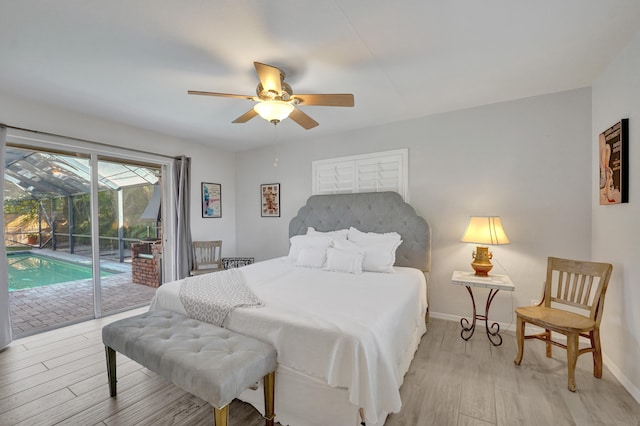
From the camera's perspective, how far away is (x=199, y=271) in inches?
166

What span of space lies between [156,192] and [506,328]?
16.9ft

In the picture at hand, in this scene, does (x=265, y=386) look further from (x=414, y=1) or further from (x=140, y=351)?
(x=414, y=1)

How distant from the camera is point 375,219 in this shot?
11.9 feet

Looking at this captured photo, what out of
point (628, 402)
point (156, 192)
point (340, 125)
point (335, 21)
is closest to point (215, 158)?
point (156, 192)

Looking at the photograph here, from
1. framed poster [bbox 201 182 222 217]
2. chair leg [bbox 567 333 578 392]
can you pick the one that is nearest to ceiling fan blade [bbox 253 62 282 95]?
chair leg [bbox 567 333 578 392]

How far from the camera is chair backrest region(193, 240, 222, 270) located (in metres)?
4.46

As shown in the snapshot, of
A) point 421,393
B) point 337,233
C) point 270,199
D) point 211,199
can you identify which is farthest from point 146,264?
point 421,393

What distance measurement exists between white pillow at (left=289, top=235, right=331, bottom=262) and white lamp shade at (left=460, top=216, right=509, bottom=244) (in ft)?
5.24

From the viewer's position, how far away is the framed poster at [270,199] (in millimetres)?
4730

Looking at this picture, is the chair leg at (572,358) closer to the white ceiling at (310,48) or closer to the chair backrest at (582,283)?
the chair backrest at (582,283)

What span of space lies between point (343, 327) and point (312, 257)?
1736 mm

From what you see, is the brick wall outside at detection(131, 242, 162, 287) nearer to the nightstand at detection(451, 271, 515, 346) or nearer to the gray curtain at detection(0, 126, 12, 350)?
the gray curtain at detection(0, 126, 12, 350)

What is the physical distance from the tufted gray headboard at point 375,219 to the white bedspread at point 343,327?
2.46ft

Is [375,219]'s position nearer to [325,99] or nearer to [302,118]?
[302,118]
